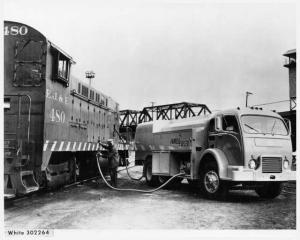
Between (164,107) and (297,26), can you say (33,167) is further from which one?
(164,107)

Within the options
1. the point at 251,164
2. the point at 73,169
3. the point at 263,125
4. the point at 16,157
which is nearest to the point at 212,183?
the point at 251,164

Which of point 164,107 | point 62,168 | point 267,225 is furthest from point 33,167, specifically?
point 164,107

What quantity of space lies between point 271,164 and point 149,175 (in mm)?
5062

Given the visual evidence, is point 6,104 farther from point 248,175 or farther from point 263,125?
point 263,125

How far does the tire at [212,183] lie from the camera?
357 inches

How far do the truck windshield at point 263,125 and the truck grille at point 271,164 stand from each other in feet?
2.46

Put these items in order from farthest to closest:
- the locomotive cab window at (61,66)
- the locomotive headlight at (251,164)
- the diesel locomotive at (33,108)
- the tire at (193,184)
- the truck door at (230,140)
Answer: the tire at (193,184) < the locomotive cab window at (61,66) < the truck door at (230,140) < the locomotive headlight at (251,164) < the diesel locomotive at (33,108)

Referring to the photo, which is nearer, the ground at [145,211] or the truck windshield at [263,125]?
the ground at [145,211]

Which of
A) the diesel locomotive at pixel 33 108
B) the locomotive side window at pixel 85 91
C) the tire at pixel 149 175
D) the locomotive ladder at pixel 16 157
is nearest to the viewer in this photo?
the locomotive ladder at pixel 16 157

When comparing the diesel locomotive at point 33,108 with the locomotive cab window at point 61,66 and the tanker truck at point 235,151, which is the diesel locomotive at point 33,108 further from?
the tanker truck at point 235,151

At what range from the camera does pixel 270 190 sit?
32.3ft

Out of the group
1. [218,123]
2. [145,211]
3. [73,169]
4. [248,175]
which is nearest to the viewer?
[145,211]

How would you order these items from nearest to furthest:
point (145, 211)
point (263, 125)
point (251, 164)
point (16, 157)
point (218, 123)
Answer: point (145, 211), point (16, 157), point (251, 164), point (263, 125), point (218, 123)

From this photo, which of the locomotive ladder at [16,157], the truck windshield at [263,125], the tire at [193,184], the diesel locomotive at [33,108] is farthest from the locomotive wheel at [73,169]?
the truck windshield at [263,125]
